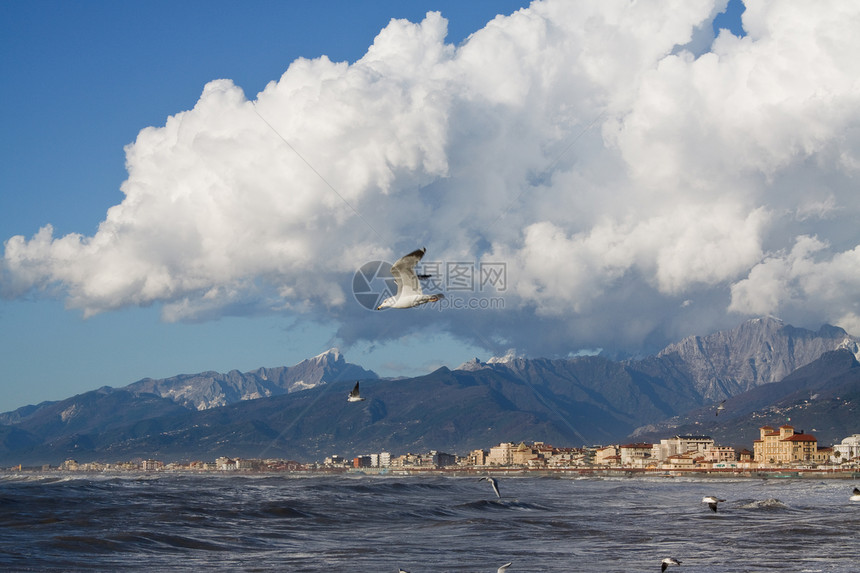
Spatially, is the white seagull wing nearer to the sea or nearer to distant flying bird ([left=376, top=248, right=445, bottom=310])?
distant flying bird ([left=376, top=248, right=445, bottom=310])

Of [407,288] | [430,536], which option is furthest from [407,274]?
[430,536]

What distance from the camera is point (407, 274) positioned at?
1169 inches

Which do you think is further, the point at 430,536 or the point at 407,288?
the point at 430,536

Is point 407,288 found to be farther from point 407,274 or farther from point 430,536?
point 430,536

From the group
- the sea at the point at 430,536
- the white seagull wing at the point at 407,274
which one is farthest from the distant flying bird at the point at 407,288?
the sea at the point at 430,536

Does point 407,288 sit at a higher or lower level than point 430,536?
higher

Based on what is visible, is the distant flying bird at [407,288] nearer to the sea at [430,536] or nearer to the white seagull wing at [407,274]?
the white seagull wing at [407,274]

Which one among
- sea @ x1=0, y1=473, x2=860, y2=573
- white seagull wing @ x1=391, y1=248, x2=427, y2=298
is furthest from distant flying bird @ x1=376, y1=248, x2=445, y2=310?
sea @ x1=0, y1=473, x2=860, y2=573

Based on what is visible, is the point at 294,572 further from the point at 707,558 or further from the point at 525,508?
the point at 525,508

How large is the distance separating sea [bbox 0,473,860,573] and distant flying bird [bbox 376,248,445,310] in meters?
10.1

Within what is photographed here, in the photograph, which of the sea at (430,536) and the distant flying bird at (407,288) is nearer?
the distant flying bird at (407,288)

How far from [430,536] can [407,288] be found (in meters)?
20.3

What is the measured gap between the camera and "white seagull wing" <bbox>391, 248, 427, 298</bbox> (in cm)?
2796

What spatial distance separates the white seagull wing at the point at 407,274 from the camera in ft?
91.7
